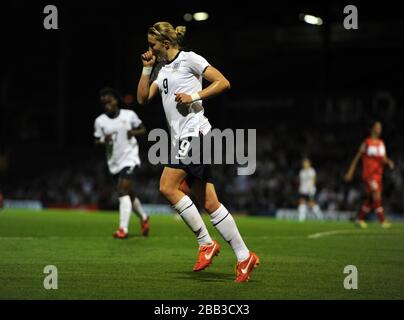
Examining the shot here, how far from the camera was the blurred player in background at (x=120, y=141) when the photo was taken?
1534 centimetres

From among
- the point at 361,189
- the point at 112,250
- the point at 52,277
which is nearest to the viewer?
the point at 52,277

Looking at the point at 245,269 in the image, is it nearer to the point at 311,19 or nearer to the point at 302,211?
the point at 302,211

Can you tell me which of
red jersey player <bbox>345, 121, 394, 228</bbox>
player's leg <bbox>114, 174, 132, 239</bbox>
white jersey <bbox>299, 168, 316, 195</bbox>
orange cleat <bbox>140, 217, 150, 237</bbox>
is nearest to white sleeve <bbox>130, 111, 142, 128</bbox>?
player's leg <bbox>114, 174, 132, 239</bbox>

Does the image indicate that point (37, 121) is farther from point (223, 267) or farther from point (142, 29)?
point (223, 267)

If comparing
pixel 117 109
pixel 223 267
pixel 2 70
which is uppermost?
pixel 2 70

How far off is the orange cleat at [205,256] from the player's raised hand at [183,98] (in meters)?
1.76

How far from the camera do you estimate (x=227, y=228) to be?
30.0 feet

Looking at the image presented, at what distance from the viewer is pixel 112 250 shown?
12391 mm

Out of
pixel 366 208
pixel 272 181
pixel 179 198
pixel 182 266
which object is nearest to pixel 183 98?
pixel 179 198

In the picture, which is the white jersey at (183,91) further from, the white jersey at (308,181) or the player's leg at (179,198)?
the white jersey at (308,181)

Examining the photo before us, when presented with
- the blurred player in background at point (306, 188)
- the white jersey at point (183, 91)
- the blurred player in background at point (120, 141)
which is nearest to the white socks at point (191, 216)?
the white jersey at point (183, 91)

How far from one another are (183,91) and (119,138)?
6.27 metres

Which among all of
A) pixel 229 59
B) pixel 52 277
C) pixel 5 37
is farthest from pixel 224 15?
pixel 52 277
